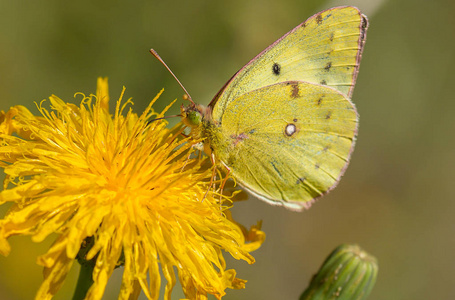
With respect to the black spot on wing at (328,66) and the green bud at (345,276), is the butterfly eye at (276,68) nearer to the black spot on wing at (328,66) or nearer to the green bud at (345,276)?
the black spot on wing at (328,66)

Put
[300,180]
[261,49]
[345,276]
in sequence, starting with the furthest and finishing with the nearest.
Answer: [261,49], [300,180], [345,276]

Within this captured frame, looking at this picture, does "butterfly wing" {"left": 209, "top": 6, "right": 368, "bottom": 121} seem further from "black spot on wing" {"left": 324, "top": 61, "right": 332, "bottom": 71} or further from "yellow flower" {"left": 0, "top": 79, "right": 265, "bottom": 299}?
"yellow flower" {"left": 0, "top": 79, "right": 265, "bottom": 299}

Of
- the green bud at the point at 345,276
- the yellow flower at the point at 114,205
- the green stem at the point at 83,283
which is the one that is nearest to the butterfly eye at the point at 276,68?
the yellow flower at the point at 114,205

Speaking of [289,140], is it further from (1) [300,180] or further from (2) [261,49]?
(2) [261,49]

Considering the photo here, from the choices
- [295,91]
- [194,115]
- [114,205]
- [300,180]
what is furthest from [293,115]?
[114,205]

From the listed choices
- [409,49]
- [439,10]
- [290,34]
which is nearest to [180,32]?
[290,34]

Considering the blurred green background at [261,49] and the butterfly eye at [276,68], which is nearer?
the butterfly eye at [276,68]

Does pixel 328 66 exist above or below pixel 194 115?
above
